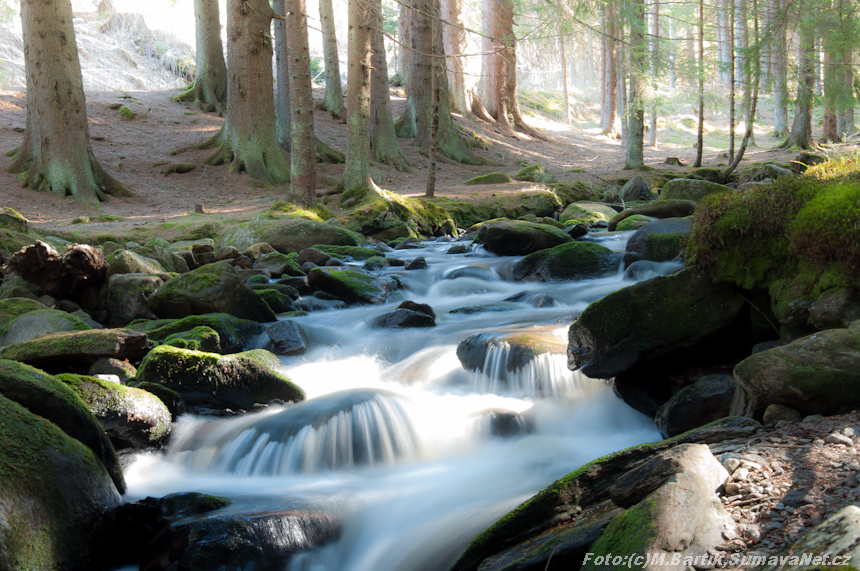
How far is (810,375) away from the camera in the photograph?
3.06 metres

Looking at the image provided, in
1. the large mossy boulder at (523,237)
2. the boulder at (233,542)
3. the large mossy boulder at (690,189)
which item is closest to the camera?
the boulder at (233,542)

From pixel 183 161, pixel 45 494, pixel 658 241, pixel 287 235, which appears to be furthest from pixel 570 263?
pixel 183 161

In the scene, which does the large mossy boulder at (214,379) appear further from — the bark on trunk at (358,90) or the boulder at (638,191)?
the boulder at (638,191)

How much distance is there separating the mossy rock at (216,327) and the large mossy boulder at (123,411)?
5.38 feet

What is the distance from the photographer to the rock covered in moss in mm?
3484

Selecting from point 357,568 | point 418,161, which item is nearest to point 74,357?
point 357,568

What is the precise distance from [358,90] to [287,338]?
26.4 feet

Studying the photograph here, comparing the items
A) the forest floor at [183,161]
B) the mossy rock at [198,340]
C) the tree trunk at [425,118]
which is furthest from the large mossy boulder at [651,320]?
the tree trunk at [425,118]

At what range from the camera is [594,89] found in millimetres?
64312

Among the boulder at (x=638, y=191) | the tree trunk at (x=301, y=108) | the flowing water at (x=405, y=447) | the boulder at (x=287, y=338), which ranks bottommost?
the flowing water at (x=405, y=447)

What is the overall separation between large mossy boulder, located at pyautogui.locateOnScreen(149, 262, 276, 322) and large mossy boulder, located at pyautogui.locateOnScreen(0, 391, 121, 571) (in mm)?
3590

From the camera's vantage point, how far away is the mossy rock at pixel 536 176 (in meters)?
18.2

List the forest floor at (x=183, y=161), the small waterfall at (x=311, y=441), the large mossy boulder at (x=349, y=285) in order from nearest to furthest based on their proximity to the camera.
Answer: the small waterfall at (x=311, y=441), the large mossy boulder at (x=349, y=285), the forest floor at (x=183, y=161)

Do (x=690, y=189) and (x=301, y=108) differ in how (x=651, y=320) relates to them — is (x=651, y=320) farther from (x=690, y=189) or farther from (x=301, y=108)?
(x=301, y=108)
